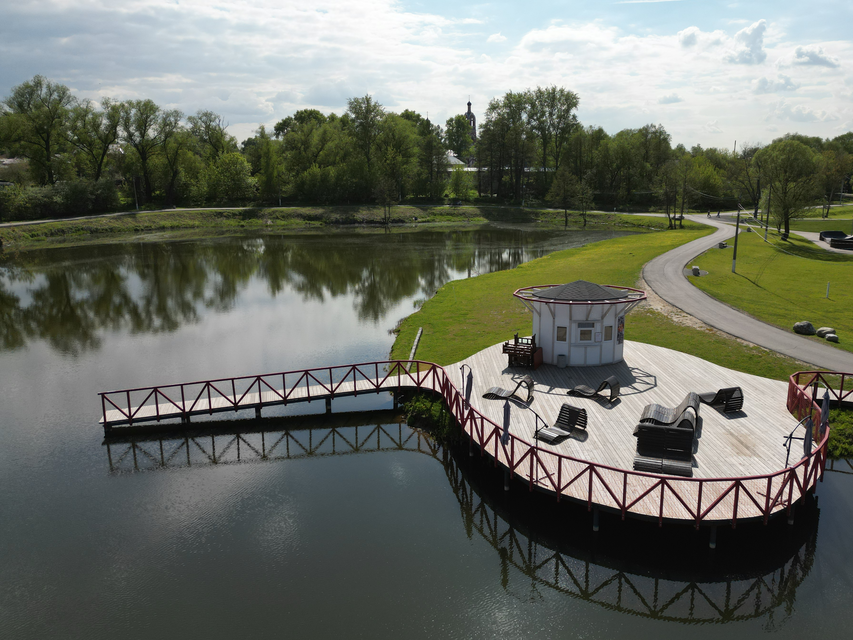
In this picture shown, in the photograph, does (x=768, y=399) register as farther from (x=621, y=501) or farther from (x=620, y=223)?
(x=620, y=223)

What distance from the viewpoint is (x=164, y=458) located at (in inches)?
850

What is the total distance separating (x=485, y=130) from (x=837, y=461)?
10591 cm

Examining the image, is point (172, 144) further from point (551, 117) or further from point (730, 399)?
point (730, 399)

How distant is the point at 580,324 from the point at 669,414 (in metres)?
7.02

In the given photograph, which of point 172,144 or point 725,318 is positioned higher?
point 172,144

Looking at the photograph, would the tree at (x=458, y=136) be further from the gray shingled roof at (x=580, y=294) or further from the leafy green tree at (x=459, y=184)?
the gray shingled roof at (x=580, y=294)

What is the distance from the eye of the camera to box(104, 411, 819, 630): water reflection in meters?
13.8

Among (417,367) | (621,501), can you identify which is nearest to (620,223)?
(417,367)

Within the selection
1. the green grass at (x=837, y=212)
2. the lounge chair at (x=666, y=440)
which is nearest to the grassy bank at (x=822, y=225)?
the green grass at (x=837, y=212)

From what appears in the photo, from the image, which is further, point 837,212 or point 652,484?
point 837,212

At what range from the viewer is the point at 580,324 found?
24703 mm

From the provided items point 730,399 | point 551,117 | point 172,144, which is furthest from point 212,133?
point 730,399

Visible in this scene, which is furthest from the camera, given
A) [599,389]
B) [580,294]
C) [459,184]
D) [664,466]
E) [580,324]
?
[459,184]

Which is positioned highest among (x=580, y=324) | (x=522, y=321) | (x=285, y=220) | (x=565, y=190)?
(x=565, y=190)
